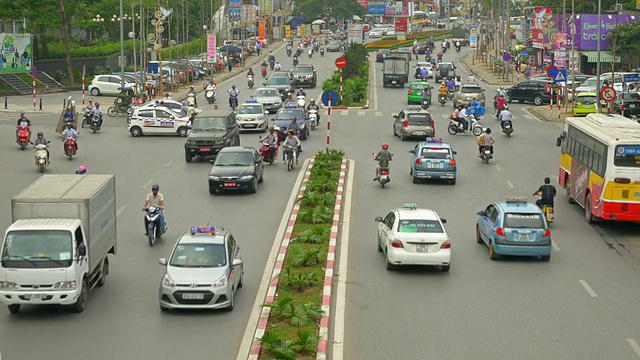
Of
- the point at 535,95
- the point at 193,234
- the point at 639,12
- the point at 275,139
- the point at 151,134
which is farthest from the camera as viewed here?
the point at 639,12

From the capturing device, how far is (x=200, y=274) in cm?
1995

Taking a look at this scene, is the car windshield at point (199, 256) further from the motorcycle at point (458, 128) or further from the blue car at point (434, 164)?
the motorcycle at point (458, 128)

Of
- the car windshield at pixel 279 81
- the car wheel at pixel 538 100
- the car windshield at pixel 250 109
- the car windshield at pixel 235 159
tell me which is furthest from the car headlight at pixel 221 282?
the car windshield at pixel 279 81

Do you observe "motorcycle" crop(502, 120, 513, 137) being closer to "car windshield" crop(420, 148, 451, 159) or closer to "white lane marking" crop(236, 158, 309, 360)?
"car windshield" crop(420, 148, 451, 159)

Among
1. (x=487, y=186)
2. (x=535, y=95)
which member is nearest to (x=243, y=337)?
(x=487, y=186)

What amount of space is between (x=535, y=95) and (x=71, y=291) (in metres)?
53.0

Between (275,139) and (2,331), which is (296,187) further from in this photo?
(2,331)

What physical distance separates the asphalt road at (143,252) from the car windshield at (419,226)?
3422mm

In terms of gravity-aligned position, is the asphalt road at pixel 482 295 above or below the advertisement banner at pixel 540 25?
below

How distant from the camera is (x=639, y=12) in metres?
89.6

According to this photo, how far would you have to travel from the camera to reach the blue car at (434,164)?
35906 millimetres

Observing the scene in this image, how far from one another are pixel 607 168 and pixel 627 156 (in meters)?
0.62

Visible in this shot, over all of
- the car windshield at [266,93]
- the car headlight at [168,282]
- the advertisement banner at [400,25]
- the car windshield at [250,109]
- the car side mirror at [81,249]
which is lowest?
the car headlight at [168,282]

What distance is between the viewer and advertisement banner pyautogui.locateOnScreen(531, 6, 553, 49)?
311 ft
